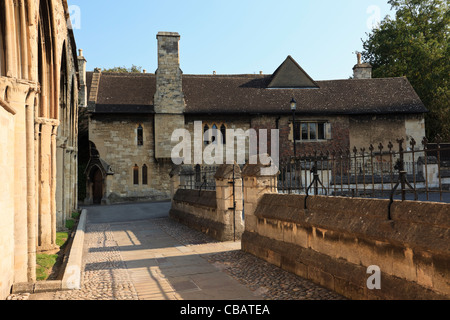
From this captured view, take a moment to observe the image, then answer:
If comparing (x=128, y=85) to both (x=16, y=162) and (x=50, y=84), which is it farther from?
(x=16, y=162)

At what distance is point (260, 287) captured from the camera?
6.15m

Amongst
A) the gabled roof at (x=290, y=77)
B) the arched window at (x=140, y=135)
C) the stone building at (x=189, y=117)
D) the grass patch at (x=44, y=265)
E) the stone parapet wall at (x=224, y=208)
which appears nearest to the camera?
the grass patch at (x=44, y=265)

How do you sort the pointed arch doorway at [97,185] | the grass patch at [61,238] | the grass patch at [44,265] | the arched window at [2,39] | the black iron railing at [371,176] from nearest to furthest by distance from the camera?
1. the black iron railing at [371,176]
2. the arched window at [2,39]
3. the grass patch at [44,265]
4. the grass patch at [61,238]
5. the pointed arch doorway at [97,185]

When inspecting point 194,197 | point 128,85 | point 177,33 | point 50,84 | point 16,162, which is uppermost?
point 177,33

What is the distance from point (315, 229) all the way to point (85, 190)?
24.2 m

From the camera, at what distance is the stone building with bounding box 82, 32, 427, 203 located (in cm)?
2684

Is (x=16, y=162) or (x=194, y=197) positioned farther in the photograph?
(x=194, y=197)

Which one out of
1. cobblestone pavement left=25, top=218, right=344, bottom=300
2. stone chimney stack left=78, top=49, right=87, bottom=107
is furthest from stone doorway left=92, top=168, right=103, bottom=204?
cobblestone pavement left=25, top=218, right=344, bottom=300

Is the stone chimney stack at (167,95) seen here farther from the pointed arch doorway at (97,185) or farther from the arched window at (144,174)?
the pointed arch doorway at (97,185)

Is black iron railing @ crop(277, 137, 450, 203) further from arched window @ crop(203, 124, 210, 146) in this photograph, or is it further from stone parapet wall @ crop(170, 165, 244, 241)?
arched window @ crop(203, 124, 210, 146)

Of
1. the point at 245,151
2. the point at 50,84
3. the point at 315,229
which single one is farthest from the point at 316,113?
the point at 315,229

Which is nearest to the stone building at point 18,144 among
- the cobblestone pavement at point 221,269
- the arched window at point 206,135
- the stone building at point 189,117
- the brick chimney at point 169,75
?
the cobblestone pavement at point 221,269

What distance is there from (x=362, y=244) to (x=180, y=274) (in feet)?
11.3

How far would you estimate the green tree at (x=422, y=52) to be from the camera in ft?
115
